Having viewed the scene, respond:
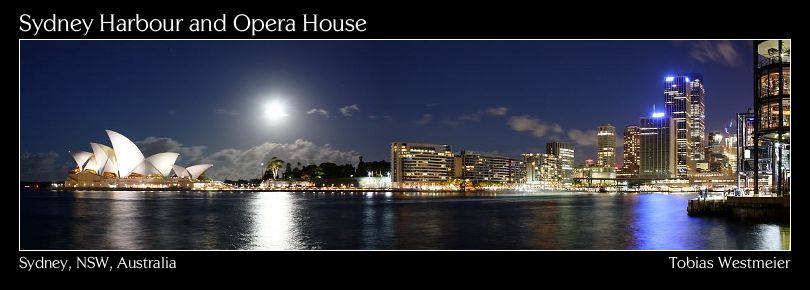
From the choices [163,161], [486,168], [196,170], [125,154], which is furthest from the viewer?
[486,168]

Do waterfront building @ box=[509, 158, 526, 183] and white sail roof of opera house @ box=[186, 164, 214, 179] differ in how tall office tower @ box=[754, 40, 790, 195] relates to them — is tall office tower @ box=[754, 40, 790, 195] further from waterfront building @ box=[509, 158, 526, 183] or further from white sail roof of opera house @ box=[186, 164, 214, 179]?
waterfront building @ box=[509, 158, 526, 183]

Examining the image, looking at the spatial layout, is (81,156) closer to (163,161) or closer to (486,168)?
(163,161)

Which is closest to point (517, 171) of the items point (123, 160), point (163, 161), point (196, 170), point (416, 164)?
point (416, 164)

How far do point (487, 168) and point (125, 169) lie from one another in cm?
8116

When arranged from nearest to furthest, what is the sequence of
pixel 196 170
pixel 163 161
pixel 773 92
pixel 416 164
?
pixel 773 92
pixel 163 161
pixel 196 170
pixel 416 164

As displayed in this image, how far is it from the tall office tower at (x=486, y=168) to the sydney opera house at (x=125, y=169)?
5698 cm

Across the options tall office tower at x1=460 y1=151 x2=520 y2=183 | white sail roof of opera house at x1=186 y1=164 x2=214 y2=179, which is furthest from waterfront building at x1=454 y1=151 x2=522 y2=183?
white sail roof of opera house at x1=186 y1=164 x2=214 y2=179

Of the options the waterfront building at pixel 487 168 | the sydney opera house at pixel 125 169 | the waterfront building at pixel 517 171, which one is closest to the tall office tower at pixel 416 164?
the waterfront building at pixel 487 168

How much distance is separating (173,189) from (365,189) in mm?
34524

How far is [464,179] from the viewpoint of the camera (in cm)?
13738

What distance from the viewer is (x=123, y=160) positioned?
86.6 m
